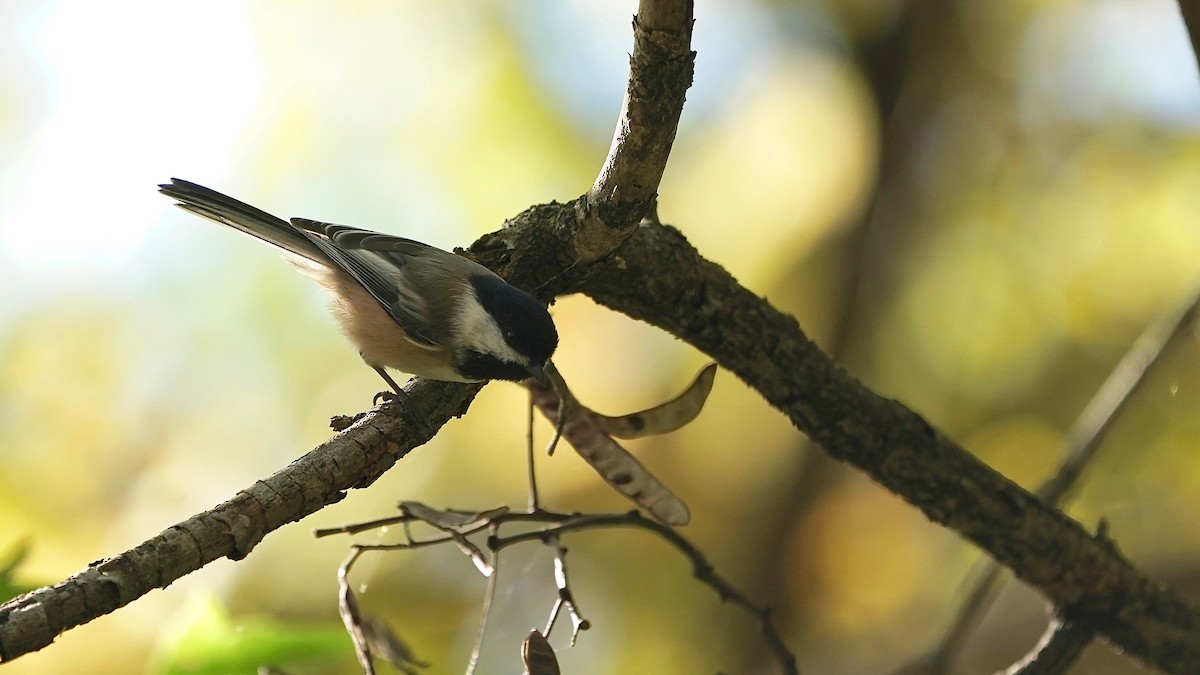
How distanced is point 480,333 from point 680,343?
Answer: 140cm

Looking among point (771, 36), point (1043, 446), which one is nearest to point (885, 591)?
point (1043, 446)

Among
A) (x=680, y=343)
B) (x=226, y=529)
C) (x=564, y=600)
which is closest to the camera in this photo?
(x=226, y=529)

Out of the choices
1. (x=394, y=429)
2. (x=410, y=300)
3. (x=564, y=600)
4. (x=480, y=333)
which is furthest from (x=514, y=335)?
(x=564, y=600)

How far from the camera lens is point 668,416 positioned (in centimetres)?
193

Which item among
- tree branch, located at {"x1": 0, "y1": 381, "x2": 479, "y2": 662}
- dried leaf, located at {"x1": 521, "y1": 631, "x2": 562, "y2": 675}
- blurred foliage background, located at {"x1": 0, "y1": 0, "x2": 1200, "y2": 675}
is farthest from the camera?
blurred foliage background, located at {"x1": 0, "y1": 0, "x2": 1200, "y2": 675}

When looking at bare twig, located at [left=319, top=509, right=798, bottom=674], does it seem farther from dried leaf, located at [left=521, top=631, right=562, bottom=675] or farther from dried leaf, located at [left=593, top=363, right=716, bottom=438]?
dried leaf, located at [left=593, top=363, right=716, bottom=438]

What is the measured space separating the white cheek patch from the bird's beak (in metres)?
0.03

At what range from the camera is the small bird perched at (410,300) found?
192 centimetres

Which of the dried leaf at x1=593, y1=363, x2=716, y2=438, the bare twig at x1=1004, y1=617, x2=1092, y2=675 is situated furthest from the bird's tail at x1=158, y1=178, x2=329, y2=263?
the bare twig at x1=1004, y1=617, x2=1092, y2=675

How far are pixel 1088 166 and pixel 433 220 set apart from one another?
2534 mm

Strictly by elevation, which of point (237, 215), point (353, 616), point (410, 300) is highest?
point (410, 300)

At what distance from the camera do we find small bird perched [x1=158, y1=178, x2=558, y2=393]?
1.92m

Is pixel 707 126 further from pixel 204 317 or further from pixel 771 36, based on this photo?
pixel 204 317

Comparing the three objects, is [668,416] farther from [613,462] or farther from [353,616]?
[353,616]
